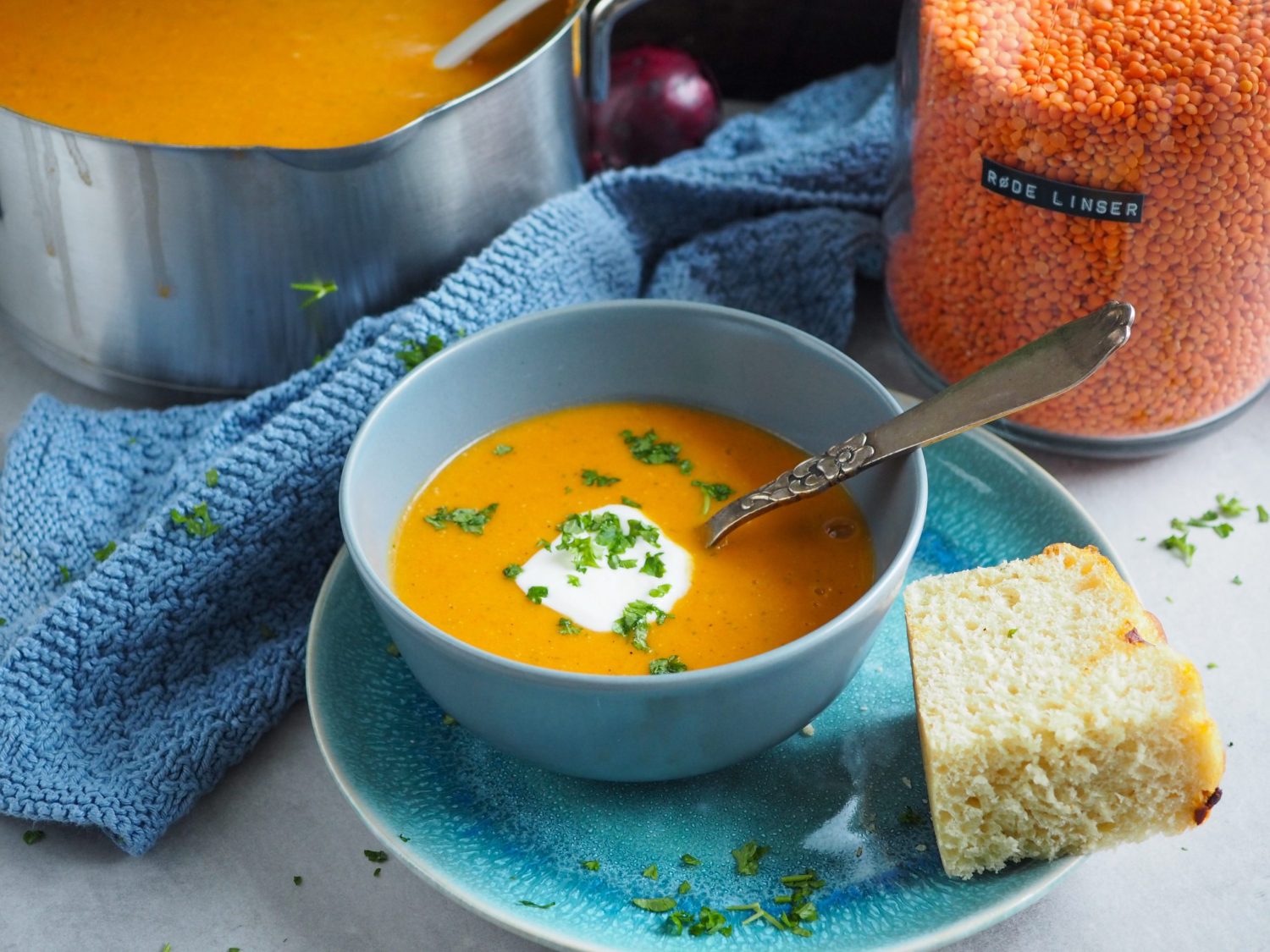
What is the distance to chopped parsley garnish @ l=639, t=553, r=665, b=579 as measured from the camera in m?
1.24

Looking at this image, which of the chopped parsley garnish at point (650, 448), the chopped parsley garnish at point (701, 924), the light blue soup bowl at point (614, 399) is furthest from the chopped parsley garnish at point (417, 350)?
the chopped parsley garnish at point (701, 924)

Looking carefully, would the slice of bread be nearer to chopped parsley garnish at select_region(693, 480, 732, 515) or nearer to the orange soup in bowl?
the orange soup in bowl

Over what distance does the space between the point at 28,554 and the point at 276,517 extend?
0.28m

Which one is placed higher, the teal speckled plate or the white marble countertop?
the teal speckled plate

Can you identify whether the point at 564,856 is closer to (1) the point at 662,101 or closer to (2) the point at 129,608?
(2) the point at 129,608

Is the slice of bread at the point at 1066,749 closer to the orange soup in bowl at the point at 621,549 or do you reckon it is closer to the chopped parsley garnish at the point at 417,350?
the orange soup in bowl at the point at 621,549

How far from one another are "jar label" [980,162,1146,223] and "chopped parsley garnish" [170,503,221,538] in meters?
0.86

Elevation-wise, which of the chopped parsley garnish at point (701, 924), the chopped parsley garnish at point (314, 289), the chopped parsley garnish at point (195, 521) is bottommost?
the chopped parsley garnish at point (701, 924)

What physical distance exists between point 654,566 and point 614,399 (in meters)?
0.28

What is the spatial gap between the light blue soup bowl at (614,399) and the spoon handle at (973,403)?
0.03 metres

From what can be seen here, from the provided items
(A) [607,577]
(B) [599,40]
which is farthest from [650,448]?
(B) [599,40]

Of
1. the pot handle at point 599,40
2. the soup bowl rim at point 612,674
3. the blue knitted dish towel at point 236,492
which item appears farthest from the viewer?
the pot handle at point 599,40

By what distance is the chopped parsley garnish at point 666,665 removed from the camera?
3.78 feet

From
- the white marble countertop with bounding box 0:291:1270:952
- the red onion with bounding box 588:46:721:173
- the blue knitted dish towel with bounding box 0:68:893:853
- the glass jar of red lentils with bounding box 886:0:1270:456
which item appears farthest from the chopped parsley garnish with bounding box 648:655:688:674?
the red onion with bounding box 588:46:721:173
